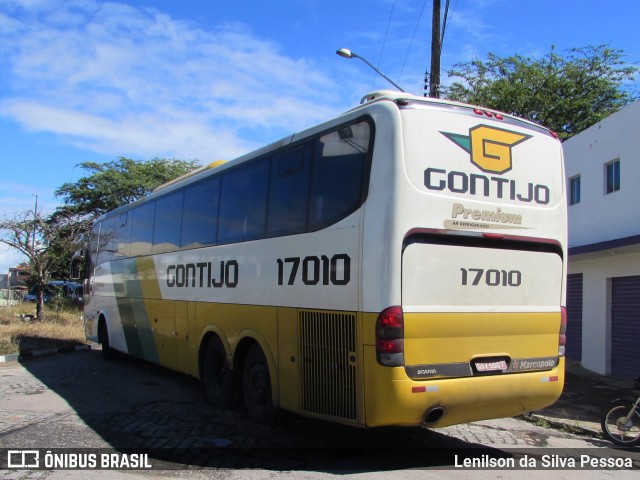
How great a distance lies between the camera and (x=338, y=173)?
590 centimetres

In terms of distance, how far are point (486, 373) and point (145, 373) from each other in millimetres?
8391

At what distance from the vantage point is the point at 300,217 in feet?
20.9

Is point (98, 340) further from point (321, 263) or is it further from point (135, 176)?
point (135, 176)

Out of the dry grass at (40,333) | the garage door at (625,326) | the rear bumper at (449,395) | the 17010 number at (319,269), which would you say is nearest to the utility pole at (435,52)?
the garage door at (625,326)

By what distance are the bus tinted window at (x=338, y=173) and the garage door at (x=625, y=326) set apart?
940 cm

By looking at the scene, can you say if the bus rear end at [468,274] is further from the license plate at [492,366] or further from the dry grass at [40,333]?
the dry grass at [40,333]

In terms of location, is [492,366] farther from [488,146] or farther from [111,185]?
[111,185]

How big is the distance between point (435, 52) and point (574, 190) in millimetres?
5619

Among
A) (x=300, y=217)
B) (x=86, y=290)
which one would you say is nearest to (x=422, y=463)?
(x=300, y=217)

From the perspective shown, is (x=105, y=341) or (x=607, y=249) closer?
(x=607, y=249)

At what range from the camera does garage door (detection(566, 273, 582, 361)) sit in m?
14.9

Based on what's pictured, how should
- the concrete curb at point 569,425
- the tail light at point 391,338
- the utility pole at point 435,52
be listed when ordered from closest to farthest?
the tail light at point 391,338, the concrete curb at point 569,425, the utility pole at point 435,52

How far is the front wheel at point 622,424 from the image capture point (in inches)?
281

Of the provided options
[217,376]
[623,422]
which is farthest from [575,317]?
[217,376]
